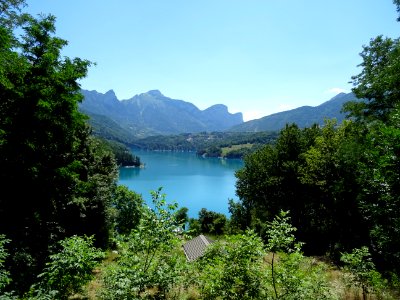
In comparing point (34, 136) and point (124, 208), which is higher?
point (34, 136)

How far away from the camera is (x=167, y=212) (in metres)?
7.76

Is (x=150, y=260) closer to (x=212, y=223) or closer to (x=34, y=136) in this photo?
(x=34, y=136)

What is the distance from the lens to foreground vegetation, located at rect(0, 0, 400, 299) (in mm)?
7363

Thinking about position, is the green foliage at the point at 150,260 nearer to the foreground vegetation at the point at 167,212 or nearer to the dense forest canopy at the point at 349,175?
the foreground vegetation at the point at 167,212

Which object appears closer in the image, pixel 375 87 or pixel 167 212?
pixel 167 212

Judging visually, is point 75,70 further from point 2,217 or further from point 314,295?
point 314,295

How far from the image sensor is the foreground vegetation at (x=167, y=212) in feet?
24.2

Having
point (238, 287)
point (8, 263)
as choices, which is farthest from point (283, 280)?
point (8, 263)

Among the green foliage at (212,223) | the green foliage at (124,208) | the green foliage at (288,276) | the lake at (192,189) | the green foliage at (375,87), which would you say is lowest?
the lake at (192,189)

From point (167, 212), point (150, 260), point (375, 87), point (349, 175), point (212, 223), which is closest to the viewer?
point (150, 260)

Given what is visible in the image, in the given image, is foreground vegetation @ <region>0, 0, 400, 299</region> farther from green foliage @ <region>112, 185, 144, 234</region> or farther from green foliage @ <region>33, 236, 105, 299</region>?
green foliage @ <region>112, 185, 144, 234</region>

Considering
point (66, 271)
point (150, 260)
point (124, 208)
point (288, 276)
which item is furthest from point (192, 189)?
point (150, 260)

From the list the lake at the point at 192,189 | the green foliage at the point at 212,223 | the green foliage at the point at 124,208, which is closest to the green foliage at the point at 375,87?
the green foliage at the point at 124,208

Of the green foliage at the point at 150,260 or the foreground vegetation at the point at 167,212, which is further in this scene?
the foreground vegetation at the point at 167,212
